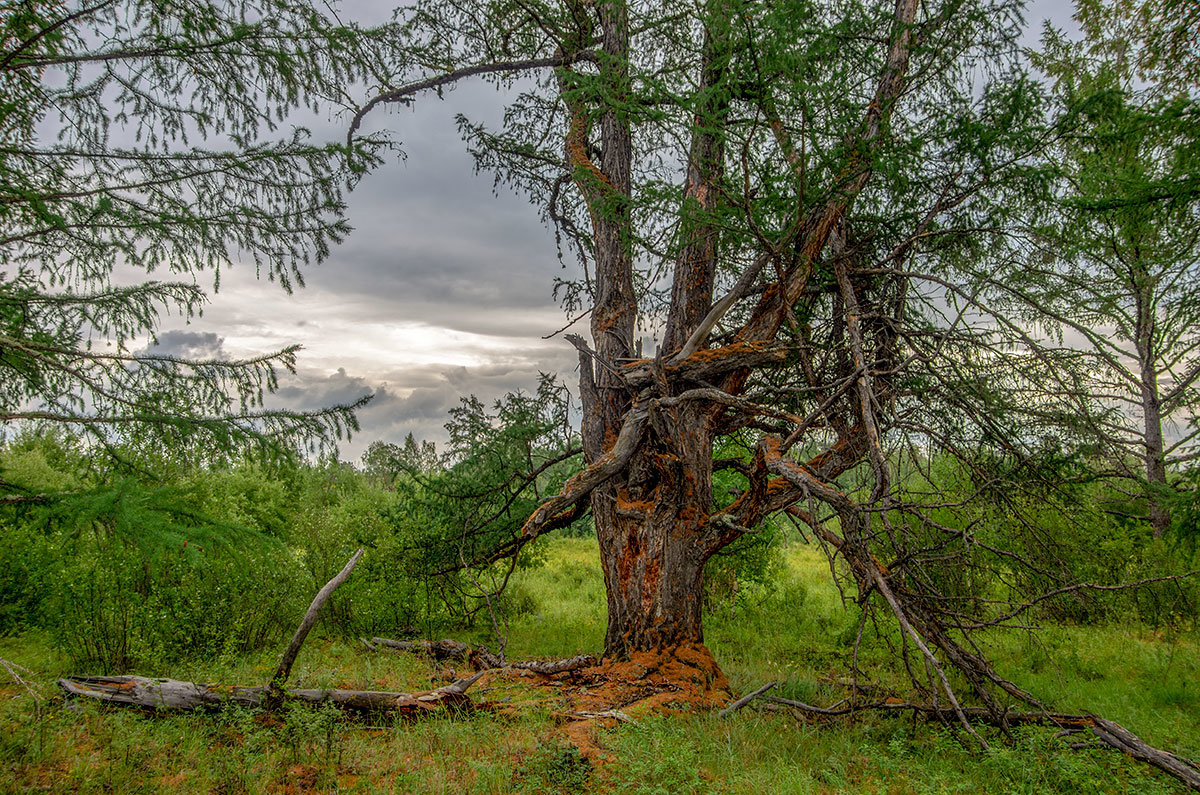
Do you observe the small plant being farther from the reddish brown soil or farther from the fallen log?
the fallen log

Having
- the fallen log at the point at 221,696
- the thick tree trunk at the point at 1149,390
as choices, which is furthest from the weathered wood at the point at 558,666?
the thick tree trunk at the point at 1149,390

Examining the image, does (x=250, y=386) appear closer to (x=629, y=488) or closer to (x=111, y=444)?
(x=111, y=444)

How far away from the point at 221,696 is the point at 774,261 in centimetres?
627

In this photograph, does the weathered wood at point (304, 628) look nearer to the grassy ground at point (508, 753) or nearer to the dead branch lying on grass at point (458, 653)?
the grassy ground at point (508, 753)

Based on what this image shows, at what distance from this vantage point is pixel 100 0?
4.95 metres

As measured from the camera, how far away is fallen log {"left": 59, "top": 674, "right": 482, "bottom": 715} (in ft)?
17.4

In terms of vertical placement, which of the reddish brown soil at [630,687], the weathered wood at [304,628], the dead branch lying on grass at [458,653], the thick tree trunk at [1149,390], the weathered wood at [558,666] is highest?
the thick tree trunk at [1149,390]

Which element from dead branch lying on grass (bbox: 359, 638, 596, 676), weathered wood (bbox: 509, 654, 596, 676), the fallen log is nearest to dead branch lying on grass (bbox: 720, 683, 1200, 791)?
weathered wood (bbox: 509, 654, 596, 676)

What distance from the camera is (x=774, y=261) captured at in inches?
232

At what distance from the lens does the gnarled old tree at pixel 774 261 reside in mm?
5164

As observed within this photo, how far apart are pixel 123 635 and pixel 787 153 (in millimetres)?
9267

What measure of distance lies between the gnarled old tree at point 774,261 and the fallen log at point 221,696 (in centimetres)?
200

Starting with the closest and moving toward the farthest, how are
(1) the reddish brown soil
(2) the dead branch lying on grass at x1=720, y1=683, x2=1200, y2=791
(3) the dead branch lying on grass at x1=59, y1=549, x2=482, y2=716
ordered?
1. (2) the dead branch lying on grass at x1=720, y1=683, x2=1200, y2=791
2. (3) the dead branch lying on grass at x1=59, y1=549, x2=482, y2=716
3. (1) the reddish brown soil

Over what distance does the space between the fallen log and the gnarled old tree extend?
2.00 m
